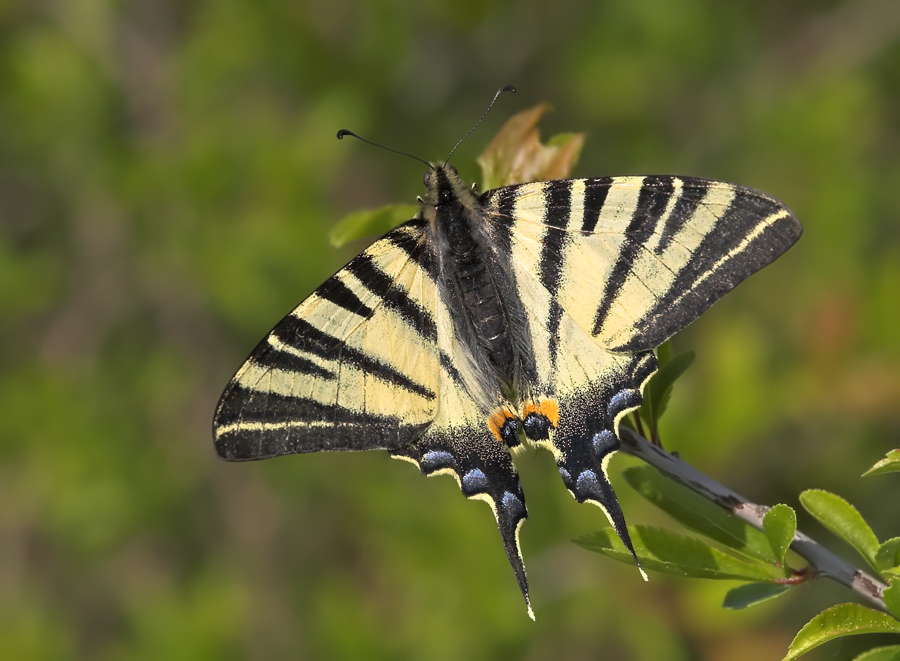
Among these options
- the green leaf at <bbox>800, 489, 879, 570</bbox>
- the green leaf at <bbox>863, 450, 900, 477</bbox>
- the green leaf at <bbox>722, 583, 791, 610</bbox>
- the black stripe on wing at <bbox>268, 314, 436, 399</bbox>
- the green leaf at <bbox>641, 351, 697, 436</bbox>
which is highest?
the black stripe on wing at <bbox>268, 314, 436, 399</bbox>

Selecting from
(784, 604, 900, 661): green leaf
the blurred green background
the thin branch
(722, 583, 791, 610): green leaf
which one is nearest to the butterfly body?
the thin branch

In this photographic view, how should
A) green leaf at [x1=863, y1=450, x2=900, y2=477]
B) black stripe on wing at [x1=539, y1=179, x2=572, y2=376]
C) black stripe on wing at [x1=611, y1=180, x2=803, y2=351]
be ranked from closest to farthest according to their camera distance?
green leaf at [x1=863, y1=450, x2=900, y2=477] → black stripe on wing at [x1=611, y1=180, x2=803, y2=351] → black stripe on wing at [x1=539, y1=179, x2=572, y2=376]

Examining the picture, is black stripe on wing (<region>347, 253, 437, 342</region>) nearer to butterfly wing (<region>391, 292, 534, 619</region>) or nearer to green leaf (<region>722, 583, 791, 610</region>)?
butterfly wing (<region>391, 292, 534, 619</region>)

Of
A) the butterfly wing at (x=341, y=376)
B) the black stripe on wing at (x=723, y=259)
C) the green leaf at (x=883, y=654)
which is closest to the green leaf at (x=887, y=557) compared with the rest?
the green leaf at (x=883, y=654)

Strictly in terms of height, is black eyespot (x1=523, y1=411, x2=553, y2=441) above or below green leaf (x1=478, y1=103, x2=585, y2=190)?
below

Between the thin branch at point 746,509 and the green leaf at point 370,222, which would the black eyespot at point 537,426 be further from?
the green leaf at point 370,222

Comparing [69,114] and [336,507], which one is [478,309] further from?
[336,507]

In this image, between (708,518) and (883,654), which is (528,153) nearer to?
(708,518)

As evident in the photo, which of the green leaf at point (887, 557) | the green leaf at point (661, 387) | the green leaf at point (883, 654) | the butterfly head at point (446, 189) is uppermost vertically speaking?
the butterfly head at point (446, 189)

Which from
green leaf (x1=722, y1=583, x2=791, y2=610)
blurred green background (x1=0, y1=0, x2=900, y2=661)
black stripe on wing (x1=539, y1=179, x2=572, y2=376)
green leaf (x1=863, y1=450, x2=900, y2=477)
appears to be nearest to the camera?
green leaf (x1=863, y1=450, x2=900, y2=477)
